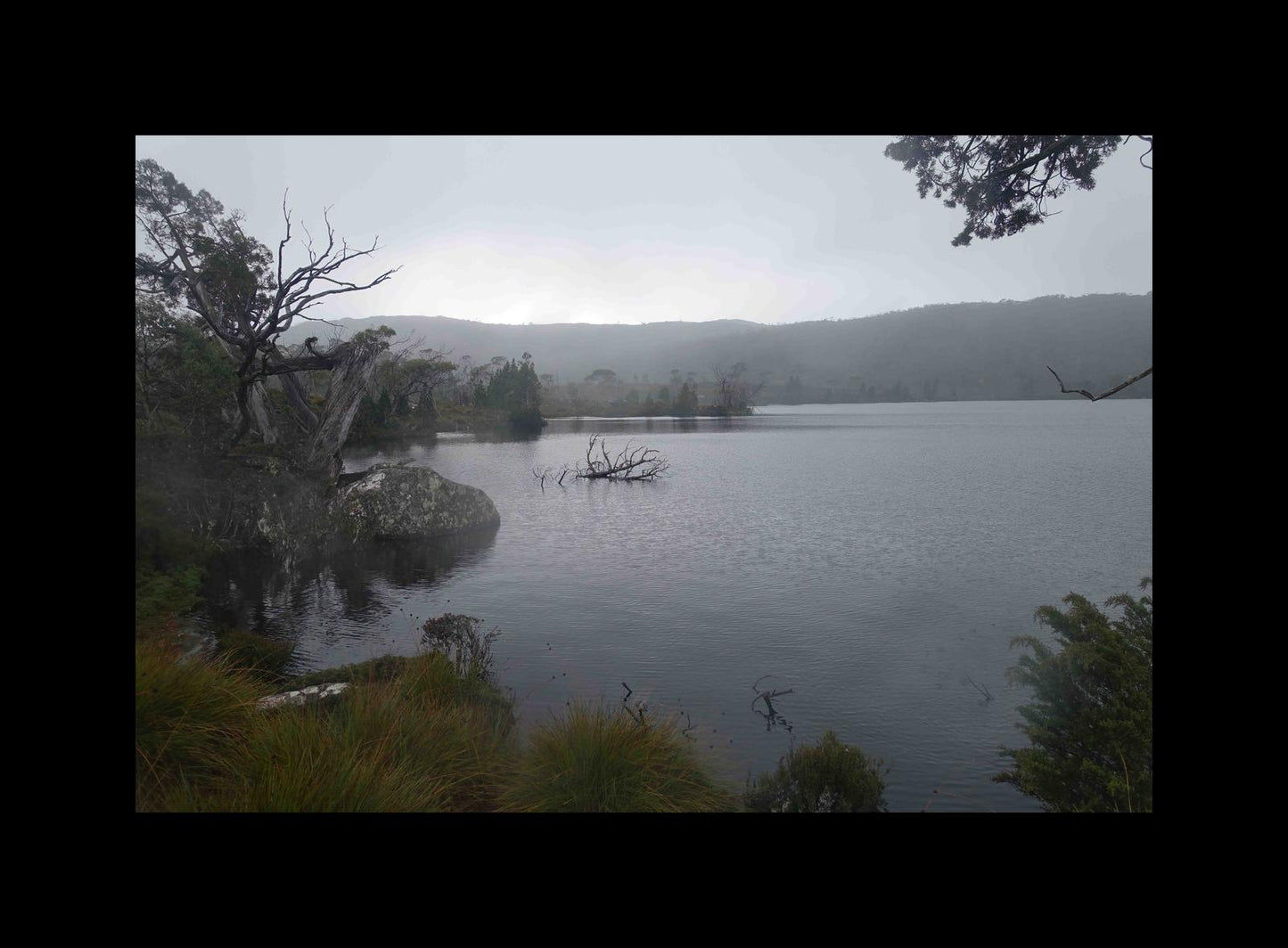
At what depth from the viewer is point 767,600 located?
38.9 feet

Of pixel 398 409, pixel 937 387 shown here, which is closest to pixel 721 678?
pixel 398 409

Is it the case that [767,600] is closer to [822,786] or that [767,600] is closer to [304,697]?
[822,786]

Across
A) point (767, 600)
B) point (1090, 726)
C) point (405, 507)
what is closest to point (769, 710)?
point (1090, 726)

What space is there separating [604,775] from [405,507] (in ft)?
41.5

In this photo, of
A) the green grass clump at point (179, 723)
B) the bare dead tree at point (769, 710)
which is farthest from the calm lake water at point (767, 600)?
the green grass clump at point (179, 723)

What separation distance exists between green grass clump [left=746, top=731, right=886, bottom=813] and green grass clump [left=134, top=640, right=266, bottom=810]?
4.12 m

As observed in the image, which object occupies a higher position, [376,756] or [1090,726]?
[376,756]

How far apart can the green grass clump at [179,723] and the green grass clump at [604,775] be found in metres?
2.04

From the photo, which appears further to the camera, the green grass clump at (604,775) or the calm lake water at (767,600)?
the calm lake water at (767,600)

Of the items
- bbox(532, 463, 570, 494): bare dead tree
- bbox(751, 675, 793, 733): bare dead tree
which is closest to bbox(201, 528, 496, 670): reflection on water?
bbox(751, 675, 793, 733): bare dead tree

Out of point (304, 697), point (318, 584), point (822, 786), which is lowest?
point (822, 786)

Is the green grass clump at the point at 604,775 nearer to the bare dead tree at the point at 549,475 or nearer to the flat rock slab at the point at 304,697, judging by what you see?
the flat rock slab at the point at 304,697

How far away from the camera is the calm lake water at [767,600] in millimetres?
7395
